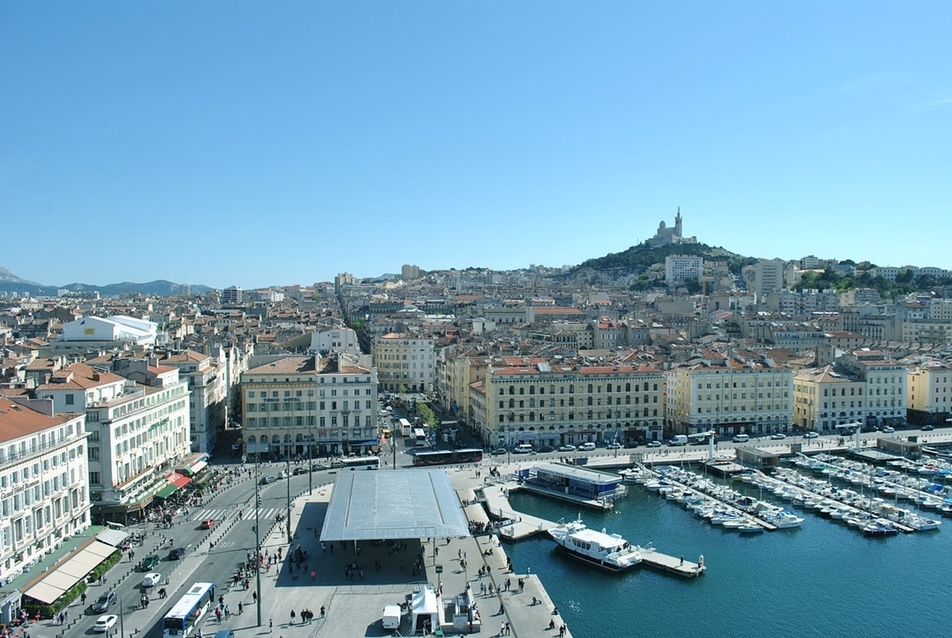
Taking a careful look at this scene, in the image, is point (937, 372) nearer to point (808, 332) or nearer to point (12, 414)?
point (808, 332)

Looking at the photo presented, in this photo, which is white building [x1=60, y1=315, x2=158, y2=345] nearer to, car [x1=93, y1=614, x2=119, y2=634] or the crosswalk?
the crosswalk

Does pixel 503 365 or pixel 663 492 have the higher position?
pixel 503 365

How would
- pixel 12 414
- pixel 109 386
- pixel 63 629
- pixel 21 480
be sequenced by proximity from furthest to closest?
1. pixel 109 386
2. pixel 12 414
3. pixel 21 480
4. pixel 63 629

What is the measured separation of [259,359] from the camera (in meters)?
57.9

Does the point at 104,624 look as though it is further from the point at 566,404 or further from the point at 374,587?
the point at 566,404

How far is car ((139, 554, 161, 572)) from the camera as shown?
3045 cm

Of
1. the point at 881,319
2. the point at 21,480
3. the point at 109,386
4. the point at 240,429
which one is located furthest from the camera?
the point at 881,319

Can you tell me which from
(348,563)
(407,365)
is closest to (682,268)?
(407,365)

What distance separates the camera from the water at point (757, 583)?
2870 cm

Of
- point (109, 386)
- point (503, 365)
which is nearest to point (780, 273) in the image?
point (503, 365)

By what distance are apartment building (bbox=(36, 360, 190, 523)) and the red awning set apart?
0.95 ft

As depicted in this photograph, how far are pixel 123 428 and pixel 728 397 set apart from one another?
124ft

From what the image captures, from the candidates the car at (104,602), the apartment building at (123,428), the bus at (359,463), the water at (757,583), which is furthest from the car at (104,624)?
the bus at (359,463)

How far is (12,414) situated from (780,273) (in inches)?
6079
